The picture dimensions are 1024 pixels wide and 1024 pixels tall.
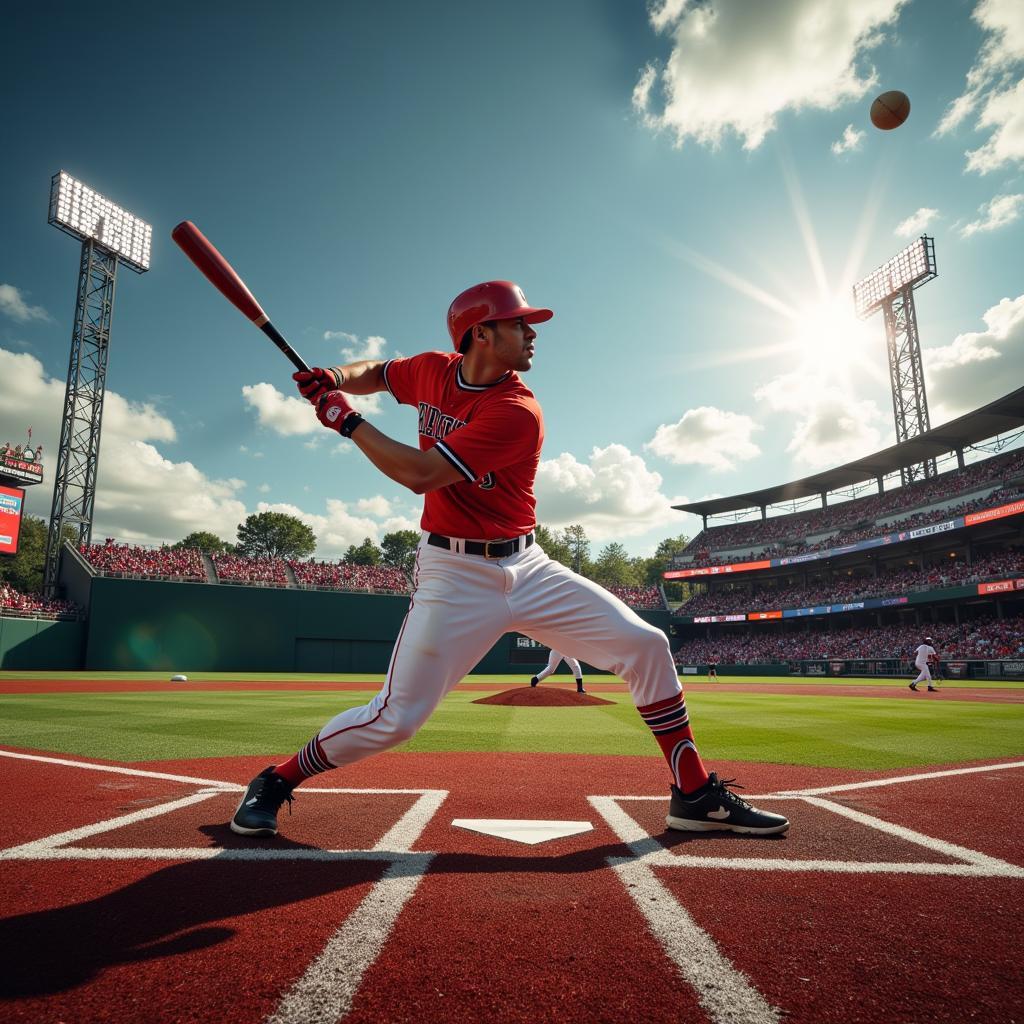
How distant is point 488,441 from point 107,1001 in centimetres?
210

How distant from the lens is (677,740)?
3.27 m

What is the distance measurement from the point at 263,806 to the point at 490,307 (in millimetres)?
2562

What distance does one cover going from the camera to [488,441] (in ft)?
9.16

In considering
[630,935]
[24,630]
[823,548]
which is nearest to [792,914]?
[630,935]

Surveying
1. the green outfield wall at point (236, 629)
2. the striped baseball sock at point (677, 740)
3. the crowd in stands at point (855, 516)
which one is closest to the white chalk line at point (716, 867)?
→ the striped baseball sock at point (677, 740)

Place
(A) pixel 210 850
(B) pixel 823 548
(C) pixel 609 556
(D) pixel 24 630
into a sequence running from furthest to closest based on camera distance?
(C) pixel 609 556 → (B) pixel 823 548 → (D) pixel 24 630 → (A) pixel 210 850

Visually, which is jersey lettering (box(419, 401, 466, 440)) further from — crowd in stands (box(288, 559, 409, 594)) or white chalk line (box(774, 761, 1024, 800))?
crowd in stands (box(288, 559, 409, 594))

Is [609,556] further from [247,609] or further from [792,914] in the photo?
[792,914]

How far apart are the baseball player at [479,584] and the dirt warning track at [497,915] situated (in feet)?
1.16

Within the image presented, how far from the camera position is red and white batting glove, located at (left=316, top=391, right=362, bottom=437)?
287 centimetres

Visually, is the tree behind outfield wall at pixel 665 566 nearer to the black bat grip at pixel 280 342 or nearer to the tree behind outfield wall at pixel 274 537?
the tree behind outfield wall at pixel 274 537

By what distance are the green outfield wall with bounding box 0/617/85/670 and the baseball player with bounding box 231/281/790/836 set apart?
29.3 metres

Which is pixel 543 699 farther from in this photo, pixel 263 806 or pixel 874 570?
pixel 874 570

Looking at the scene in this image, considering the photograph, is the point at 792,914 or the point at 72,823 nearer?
the point at 792,914
